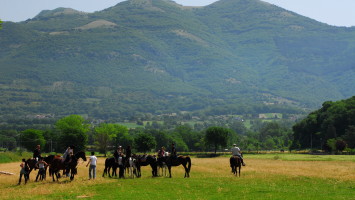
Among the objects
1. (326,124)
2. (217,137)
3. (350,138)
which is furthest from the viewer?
(326,124)

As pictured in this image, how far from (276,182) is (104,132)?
428 feet

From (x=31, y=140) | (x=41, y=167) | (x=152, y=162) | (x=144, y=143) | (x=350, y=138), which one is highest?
(x=350, y=138)

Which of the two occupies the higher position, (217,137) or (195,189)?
(217,137)

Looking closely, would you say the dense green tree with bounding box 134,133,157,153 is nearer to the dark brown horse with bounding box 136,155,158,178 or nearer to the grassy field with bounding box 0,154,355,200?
the dark brown horse with bounding box 136,155,158,178

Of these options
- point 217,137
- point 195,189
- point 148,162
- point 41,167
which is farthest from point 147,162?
point 217,137

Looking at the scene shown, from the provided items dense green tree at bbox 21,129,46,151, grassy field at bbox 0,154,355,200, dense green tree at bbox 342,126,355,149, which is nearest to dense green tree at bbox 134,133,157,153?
dense green tree at bbox 21,129,46,151

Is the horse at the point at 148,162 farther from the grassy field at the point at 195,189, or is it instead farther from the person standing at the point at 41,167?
the person standing at the point at 41,167

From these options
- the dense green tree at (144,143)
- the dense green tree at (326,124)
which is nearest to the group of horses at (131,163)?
the dense green tree at (144,143)

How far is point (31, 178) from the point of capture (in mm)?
47844

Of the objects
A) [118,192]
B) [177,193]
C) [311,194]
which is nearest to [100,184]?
[118,192]

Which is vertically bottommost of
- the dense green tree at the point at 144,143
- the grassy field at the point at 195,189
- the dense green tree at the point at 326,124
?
the grassy field at the point at 195,189

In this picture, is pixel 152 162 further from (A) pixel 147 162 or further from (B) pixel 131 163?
(B) pixel 131 163

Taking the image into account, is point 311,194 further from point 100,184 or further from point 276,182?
point 100,184

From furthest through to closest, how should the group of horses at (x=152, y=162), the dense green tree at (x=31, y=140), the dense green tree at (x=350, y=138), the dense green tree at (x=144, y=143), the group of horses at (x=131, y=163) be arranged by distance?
the dense green tree at (x=31, y=140) < the dense green tree at (x=144, y=143) < the dense green tree at (x=350, y=138) < the group of horses at (x=152, y=162) < the group of horses at (x=131, y=163)
